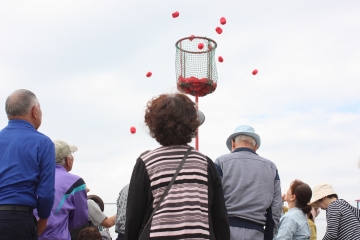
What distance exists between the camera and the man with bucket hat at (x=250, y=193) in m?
3.98

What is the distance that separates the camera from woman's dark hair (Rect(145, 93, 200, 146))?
9.09 feet

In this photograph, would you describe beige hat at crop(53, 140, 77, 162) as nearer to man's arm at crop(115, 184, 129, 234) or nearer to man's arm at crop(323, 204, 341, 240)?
man's arm at crop(115, 184, 129, 234)

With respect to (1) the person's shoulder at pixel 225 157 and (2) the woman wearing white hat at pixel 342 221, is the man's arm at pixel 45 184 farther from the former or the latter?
(2) the woman wearing white hat at pixel 342 221

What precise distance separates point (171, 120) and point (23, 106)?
1.54 metres

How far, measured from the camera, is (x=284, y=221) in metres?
5.06

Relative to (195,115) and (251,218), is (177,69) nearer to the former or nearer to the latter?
(251,218)

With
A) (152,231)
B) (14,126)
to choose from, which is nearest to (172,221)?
(152,231)

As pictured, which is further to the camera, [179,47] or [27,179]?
[179,47]

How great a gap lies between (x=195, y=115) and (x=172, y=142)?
0.71 ft

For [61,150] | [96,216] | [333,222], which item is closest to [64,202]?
[61,150]

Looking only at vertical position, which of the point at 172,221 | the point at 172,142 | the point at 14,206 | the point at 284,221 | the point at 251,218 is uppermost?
the point at 172,142

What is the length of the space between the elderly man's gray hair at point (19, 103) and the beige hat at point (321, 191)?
3.37 m

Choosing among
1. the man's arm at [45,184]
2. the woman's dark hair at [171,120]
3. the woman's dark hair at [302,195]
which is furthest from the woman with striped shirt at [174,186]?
the woman's dark hair at [302,195]

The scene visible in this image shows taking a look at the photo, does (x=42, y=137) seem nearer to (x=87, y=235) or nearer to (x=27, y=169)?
(x=27, y=169)
